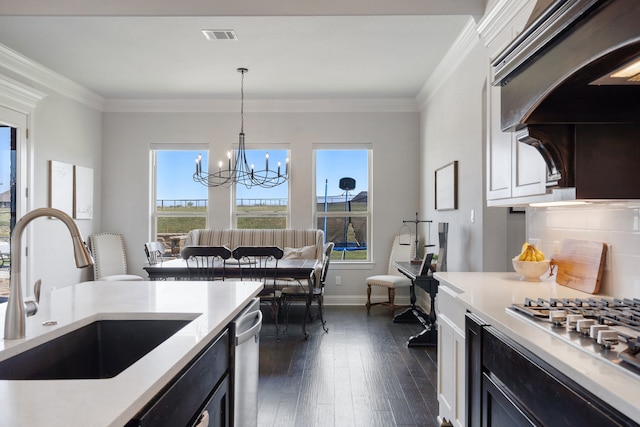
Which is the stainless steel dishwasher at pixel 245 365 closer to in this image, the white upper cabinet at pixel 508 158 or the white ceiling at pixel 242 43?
the white upper cabinet at pixel 508 158

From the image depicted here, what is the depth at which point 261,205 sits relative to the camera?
5.99 meters

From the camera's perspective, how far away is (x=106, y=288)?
6.42ft

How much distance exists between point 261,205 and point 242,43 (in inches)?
99.0

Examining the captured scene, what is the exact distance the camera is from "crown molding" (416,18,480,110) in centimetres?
360

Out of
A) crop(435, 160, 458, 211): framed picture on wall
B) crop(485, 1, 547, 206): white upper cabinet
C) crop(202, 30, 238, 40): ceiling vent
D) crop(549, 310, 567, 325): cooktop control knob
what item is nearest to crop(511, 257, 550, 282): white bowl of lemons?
crop(485, 1, 547, 206): white upper cabinet

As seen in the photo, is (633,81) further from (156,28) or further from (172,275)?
(172,275)

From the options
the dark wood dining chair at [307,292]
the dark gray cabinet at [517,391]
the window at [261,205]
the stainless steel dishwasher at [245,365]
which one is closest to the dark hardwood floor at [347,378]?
the dark wood dining chair at [307,292]

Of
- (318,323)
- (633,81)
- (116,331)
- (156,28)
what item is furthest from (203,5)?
(318,323)

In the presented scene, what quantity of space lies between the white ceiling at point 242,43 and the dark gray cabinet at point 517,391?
2.17m

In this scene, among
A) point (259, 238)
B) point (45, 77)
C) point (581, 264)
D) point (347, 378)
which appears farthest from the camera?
point (259, 238)

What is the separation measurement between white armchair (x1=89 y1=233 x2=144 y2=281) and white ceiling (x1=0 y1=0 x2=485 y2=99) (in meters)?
1.91

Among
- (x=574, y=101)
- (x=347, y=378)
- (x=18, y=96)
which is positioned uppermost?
(x=18, y=96)

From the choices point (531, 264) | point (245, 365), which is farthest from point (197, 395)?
point (531, 264)

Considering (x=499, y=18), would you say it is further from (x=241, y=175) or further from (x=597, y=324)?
(x=241, y=175)
